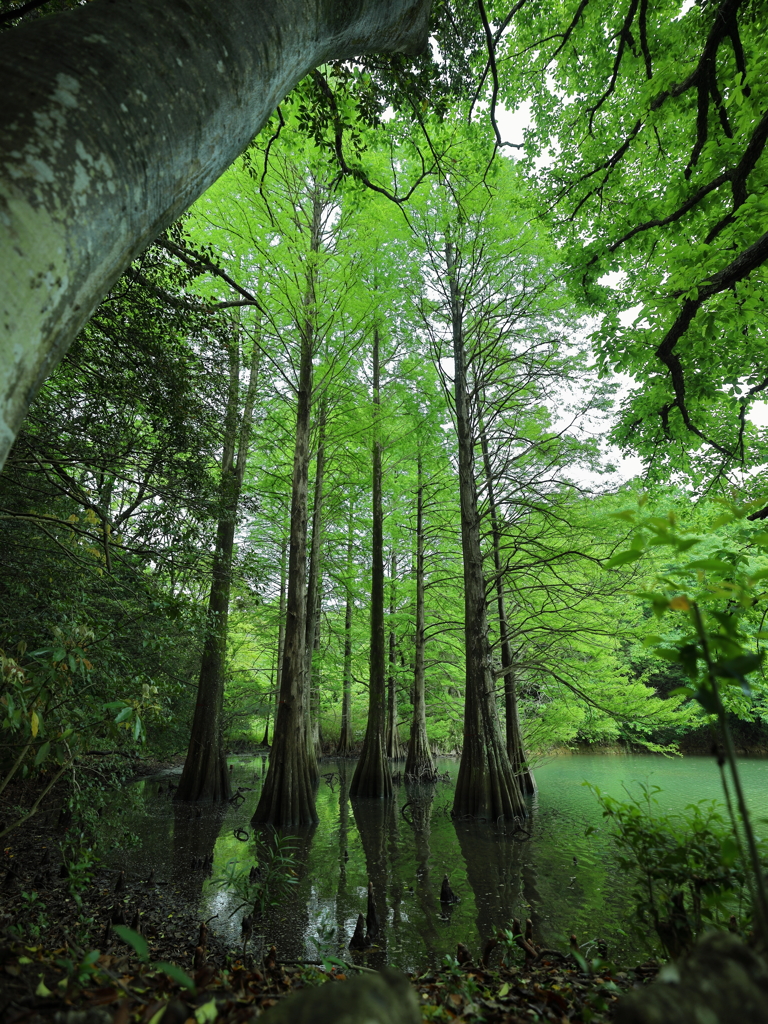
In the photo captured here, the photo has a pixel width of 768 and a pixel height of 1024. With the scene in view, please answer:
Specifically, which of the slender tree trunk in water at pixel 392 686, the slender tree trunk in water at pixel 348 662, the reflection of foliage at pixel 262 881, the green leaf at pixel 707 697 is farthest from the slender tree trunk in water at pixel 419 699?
the green leaf at pixel 707 697

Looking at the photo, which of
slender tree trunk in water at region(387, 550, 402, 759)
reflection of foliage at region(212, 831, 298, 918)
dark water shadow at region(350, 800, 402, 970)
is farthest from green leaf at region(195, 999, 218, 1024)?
slender tree trunk in water at region(387, 550, 402, 759)

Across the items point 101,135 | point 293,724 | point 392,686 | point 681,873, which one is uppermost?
point 101,135

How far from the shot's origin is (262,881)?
4770 millimetres

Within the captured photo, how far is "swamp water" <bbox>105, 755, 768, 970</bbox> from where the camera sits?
4035 millimetres

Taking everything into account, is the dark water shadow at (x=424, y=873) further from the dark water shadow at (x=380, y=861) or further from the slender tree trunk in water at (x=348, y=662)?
the slender tree trunk in water at (x=348, y=662)

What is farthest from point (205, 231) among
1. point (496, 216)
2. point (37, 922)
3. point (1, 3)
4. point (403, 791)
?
point (403, 791)

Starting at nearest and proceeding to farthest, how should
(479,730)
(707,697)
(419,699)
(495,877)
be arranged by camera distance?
1. (707,697)
2. (495,877)
3. (479,730)
4. (419,699)

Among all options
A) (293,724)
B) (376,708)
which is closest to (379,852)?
(293,724)

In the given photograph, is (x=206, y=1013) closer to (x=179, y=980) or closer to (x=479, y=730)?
(x=179, y=980)

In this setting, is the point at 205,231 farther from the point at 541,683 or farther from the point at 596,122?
the point at 541,683

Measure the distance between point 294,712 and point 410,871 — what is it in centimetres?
338

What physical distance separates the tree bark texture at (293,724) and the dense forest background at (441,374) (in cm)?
7

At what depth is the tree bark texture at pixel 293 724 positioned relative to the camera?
8.23 metres

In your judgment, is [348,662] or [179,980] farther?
[348,662]
